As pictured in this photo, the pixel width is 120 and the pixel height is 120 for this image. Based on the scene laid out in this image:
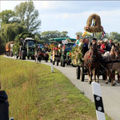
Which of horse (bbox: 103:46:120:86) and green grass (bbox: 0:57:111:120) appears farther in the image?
horse (bbox: 103:46:120:86)

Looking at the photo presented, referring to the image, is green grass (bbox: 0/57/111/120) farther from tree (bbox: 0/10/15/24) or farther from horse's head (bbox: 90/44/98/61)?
tree (bbox: 0/10/15/24)

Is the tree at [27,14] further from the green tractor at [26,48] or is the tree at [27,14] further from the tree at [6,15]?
the green tractor at [26,48]

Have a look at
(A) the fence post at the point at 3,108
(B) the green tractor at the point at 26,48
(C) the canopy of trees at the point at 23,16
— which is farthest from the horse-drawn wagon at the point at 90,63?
(C) the canopy of trees at the point at 23,16

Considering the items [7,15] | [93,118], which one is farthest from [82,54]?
[7,15]

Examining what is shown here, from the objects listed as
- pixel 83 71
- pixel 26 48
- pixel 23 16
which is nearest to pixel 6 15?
pixel 23 16

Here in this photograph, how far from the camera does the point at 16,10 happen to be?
92375mm

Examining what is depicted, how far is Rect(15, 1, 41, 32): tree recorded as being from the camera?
92.4m

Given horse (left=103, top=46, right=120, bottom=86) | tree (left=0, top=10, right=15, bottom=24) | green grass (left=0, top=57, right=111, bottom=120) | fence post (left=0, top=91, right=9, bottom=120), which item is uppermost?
tree (left=0, top=10, right=15, bottom=24)

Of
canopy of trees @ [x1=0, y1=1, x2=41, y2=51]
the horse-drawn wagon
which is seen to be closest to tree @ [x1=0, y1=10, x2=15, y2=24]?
canopy of trees @ [x1=0, y1=1, x2=41, y2=51]

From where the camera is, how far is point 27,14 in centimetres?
9381

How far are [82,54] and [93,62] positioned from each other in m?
1.76

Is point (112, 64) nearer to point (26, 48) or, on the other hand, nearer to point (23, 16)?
point (26, 48)

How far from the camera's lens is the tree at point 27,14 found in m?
92.4

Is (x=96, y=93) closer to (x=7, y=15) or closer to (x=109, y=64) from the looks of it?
(x=109, y=64)
